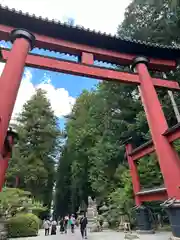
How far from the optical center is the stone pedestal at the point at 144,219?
8.86 m

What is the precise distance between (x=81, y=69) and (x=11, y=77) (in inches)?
100

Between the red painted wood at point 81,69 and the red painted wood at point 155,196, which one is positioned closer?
the red painted wood at point 155,196

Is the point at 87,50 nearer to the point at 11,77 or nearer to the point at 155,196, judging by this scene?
the point at 11,77

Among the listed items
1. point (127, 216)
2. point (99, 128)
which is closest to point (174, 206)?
point (127, 216)

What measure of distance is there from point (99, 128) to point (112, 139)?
12.4 feet

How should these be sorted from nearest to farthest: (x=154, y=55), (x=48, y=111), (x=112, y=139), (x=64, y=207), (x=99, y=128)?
(x=154, y=55) < (x=112, y=139) < (x=99, y=128) < (x=48, y=111) < (x=64, y=207)

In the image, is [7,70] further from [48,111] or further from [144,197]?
[48,111]

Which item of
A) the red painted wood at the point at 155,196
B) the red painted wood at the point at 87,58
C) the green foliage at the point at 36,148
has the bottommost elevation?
the red painted wood at the point at 155,196

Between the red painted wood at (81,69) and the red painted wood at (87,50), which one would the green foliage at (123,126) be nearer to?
the red painted wood at (87,50)

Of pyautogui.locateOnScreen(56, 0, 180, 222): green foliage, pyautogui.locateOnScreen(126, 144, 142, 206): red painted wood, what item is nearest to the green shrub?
pyautogui.locateOnScreen(56, 0, 180, 222): green foliage

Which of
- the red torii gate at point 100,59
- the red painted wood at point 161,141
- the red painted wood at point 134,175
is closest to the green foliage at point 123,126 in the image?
the red painted wood at point 134,175

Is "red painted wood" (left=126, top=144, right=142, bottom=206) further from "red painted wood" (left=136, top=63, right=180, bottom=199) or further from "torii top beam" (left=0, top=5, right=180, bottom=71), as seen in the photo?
"torii top beam" (left=0, top=5, right=180, bottom=71)

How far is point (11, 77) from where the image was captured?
617cm

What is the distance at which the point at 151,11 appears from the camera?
15.9 metres
